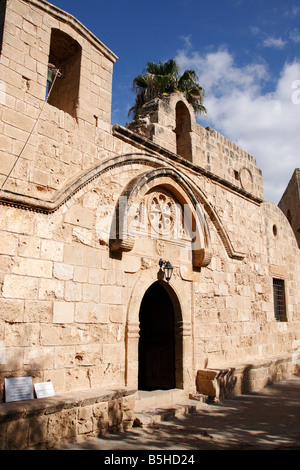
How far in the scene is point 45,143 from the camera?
4.66 metres

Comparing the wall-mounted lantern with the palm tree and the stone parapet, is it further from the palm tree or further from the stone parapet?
the palm tree

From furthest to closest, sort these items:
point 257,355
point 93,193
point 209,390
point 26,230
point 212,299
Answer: point 257,355, point 212,299, point 209,390, point 93,193, point 26,230

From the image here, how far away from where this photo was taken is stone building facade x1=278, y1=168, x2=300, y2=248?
13024 mm

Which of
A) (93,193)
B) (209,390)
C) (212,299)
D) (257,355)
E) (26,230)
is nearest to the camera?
(26,230)

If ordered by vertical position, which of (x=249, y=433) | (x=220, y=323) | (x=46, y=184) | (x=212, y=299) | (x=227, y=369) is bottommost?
(x=249, y=433)

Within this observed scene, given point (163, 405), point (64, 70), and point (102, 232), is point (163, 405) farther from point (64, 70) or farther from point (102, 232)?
point (64, 70)

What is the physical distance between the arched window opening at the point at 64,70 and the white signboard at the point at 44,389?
3.49m

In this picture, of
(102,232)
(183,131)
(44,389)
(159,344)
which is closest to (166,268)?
(102,232)

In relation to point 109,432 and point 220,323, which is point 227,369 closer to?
point 220,323

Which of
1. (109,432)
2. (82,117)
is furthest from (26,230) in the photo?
(109,432)

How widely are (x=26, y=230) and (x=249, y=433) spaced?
12.1 ft

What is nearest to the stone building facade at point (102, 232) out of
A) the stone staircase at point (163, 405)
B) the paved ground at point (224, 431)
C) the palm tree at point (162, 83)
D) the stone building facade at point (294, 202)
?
the stone staircase at point (163, 405)

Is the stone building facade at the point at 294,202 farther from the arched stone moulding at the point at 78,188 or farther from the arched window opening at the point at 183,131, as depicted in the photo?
the arched stone moulding at the point at 78,188

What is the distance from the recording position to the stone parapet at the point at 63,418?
3.44 meters
